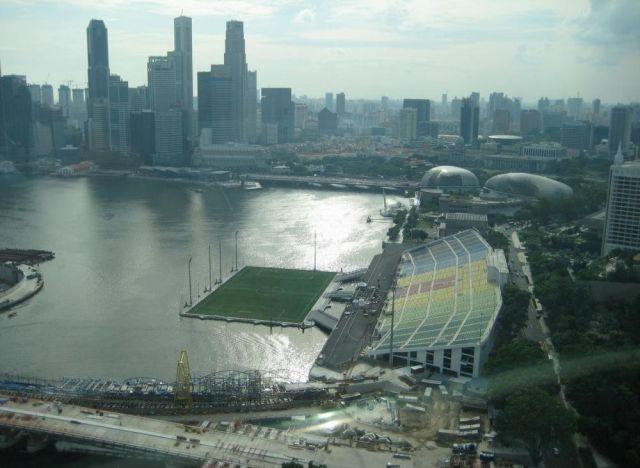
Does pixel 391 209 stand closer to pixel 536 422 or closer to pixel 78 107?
pixel 536 422

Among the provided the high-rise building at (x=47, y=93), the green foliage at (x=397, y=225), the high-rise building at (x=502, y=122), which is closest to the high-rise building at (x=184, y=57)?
the high-rise building at (x=47, y=93)

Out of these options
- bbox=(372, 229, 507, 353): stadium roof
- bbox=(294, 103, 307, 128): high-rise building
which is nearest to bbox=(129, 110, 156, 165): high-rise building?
bbox=(294, 103, 307, 128): high-rise building

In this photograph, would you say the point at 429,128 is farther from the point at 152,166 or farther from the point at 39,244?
the point at 39,244

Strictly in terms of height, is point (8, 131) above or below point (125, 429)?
above

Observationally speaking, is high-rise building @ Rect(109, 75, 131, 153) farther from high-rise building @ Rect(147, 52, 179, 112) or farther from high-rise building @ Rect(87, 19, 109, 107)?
high-rise building @ Rect(87, 19, 109, 107)

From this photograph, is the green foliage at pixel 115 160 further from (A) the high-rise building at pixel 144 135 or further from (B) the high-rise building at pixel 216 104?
(B) the high-rise building at pixel 216 104

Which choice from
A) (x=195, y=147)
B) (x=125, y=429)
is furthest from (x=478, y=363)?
(x=195, y=147)

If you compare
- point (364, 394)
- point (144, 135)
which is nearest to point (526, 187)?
point (364, 394)
